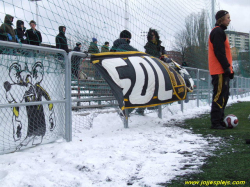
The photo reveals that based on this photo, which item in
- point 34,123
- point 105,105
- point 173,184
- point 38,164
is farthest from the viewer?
point 105,105

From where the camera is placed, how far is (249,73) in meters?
19.8

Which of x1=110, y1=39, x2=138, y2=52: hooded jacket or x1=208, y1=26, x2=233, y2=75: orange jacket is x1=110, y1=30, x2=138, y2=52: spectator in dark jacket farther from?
x1=208, y1=26, x2=233, y2=75: orange jacket

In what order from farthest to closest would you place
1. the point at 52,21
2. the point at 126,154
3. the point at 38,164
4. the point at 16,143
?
the point at 52,21 < the point at 16,143 < the point at 126,154 < the point at 38,164

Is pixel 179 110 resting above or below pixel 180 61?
below

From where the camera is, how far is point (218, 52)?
4523 mm

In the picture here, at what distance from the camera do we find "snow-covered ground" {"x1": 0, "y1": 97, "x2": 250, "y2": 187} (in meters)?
2.21

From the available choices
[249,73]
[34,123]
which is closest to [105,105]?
[34,123]

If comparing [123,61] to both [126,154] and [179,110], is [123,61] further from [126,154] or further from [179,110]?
[179,110]

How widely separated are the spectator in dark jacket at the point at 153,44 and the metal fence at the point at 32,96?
106 inches

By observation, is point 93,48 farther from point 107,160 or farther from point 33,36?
point 107,160

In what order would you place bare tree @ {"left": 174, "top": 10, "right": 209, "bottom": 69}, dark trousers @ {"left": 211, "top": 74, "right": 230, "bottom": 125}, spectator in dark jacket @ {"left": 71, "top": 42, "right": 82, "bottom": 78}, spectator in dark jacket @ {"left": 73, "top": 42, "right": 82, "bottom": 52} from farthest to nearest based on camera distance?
bare tree @ {"left": 174, "top": 10, "right": 209, "bottom": 69} < dark trousers @ {"left": 211, "top": 74, "right": 230, "bottom": 125} < spectator in dark jacket @ {"left": 73, "top": 42, "right": 82, "bottom": 52} < spectator in dark jacket @ {"left": 71, "top": 42, "right": 82, "bottom": 78}

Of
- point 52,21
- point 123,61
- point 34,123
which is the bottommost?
point 34,123

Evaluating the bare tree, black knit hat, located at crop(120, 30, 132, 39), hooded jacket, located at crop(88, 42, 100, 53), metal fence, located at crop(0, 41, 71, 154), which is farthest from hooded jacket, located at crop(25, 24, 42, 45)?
the bare tree

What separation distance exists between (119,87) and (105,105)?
1.92 feet
